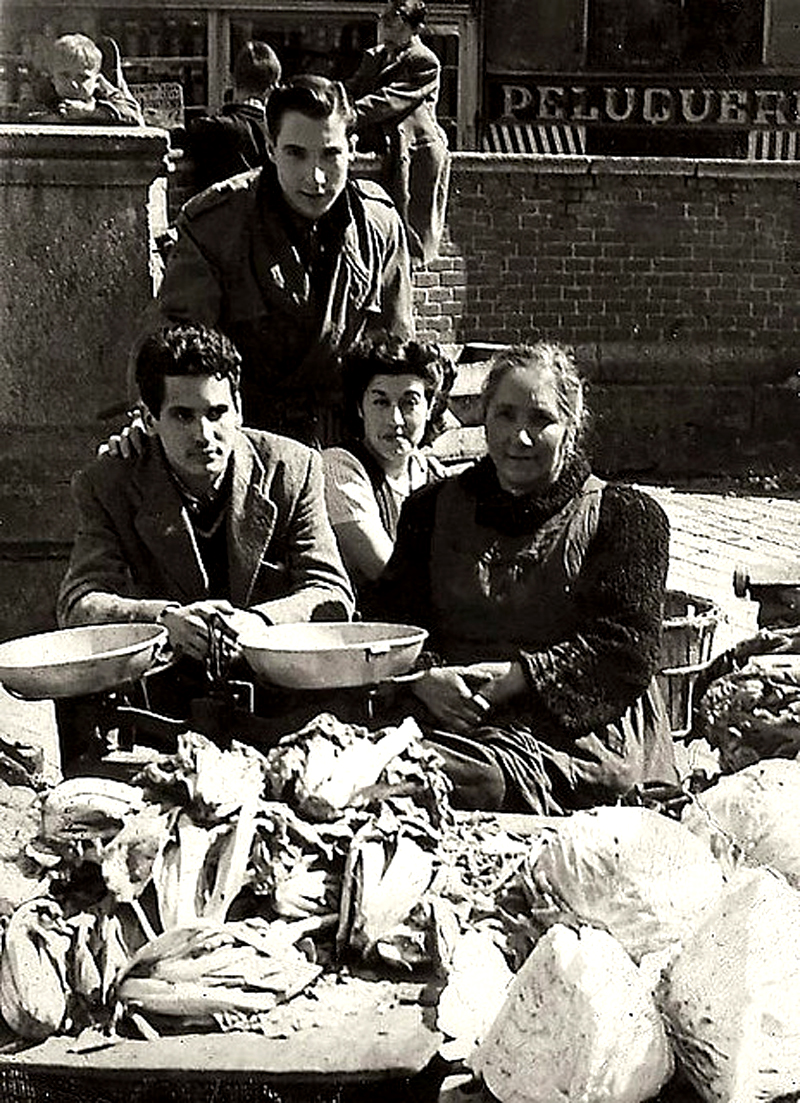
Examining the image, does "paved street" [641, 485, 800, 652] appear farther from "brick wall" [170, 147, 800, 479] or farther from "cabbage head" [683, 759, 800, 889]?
"cabbage head" [683, 759, 800, 889]

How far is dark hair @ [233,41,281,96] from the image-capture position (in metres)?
9.73

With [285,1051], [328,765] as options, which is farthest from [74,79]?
[285,1051]

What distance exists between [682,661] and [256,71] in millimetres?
6181

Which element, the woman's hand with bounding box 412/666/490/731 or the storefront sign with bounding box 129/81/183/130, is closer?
the woman's hand with bounding box 412/666/490/731

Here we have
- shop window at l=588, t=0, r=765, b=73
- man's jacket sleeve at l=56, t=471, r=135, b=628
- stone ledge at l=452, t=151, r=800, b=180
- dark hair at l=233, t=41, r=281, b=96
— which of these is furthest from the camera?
shop window at l=588, t=0, r=765, b=73

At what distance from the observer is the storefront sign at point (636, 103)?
46.8 feet

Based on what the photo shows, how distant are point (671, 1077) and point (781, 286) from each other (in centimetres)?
1047

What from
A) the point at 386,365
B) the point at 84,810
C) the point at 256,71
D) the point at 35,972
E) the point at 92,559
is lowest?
the point at 35,972

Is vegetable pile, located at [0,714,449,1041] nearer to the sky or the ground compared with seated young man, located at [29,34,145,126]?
nearer to the ground

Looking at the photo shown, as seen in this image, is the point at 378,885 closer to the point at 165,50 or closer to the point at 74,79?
the point at 74,79

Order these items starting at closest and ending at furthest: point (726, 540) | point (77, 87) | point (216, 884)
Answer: point (216, 884) → point (77, 87) → point (726, 540)

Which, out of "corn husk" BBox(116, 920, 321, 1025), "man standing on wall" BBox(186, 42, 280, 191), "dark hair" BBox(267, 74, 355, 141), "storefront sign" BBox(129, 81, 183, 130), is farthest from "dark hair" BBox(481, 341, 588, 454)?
"storefront sign" BBox(129, 81, 183, 130)

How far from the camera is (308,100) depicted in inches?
172

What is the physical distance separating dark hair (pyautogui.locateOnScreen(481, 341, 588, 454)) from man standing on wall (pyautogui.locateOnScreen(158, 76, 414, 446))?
1.27 metres
